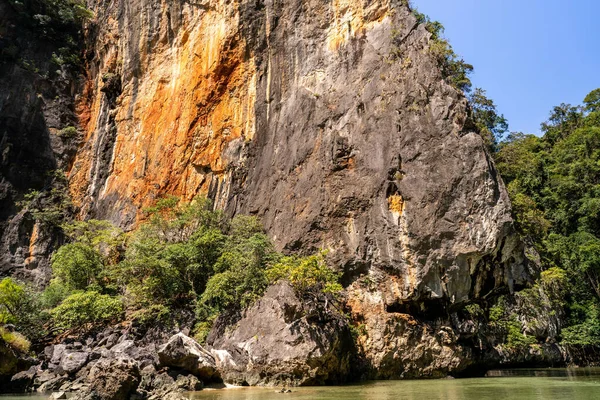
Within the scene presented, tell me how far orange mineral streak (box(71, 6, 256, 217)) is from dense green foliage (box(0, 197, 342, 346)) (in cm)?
244

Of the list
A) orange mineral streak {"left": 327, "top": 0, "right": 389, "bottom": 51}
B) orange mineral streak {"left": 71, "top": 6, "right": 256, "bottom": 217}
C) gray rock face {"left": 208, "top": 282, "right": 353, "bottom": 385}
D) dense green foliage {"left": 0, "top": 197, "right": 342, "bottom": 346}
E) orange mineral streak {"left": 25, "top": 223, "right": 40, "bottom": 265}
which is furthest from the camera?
orange mineral streak {"left": 25, "top": 223, "right": 40, "bottom": 265}

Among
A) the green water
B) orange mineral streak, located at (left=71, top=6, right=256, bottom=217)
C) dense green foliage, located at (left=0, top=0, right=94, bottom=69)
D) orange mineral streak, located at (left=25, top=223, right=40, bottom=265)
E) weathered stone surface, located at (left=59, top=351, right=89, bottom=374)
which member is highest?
dense green foliage, located at (left=0, top=0, right=94, bottom=69)

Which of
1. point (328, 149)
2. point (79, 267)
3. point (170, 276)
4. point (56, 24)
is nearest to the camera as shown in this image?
point (170, 276)

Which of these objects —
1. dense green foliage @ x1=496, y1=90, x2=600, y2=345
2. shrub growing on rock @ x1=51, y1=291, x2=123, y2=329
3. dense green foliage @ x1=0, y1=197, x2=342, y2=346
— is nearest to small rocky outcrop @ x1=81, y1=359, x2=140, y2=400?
dense green foliage @ x1=0, y1=197, x2=342, y2=346

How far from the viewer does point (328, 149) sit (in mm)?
20656

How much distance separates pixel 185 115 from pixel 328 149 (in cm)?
898

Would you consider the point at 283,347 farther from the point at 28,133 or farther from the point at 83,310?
the point at 28,133

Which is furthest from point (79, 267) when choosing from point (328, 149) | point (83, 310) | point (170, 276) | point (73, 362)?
point (328, 149)

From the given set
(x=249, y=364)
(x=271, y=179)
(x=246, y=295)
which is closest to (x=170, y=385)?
(x=249, y=364)

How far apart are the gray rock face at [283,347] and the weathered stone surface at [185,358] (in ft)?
2.23

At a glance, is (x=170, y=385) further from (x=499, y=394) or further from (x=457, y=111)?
(x=457, y=111)

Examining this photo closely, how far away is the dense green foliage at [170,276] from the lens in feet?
57.1

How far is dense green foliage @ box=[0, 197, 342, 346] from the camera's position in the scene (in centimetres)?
1739

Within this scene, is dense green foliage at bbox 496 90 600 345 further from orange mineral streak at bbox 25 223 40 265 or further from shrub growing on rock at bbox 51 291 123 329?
orange mineral streak at bbox 25 223 40 265
